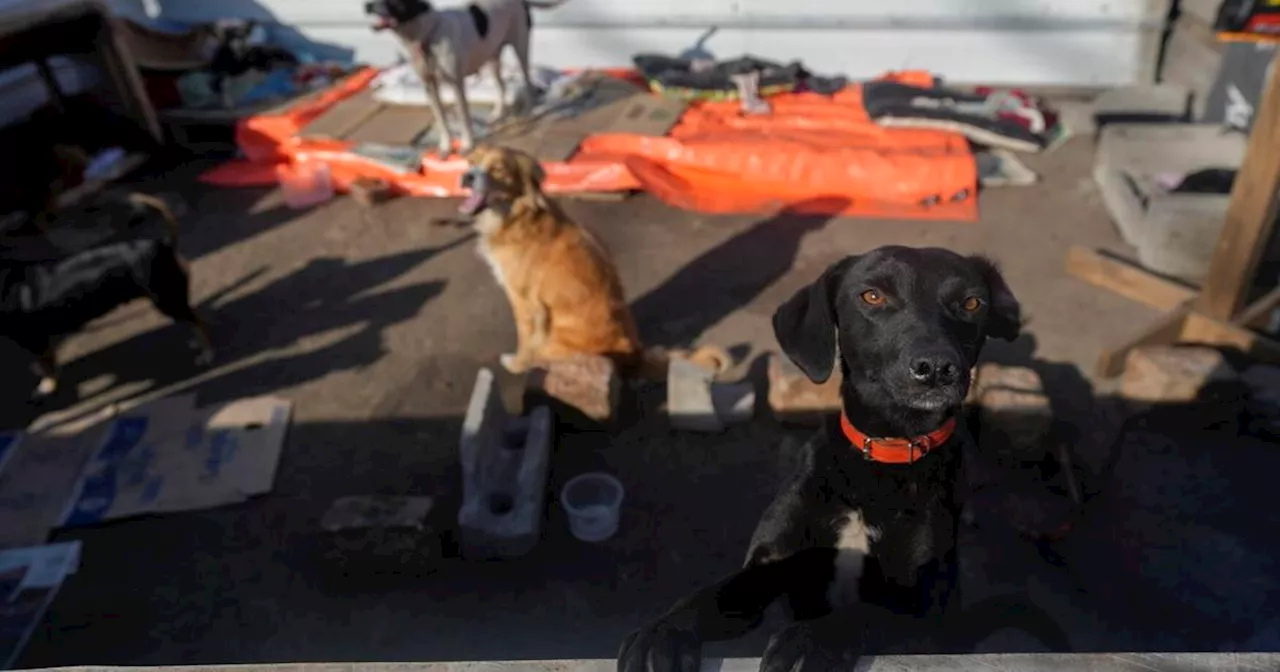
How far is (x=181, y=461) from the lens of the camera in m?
4.32

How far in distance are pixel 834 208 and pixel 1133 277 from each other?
2.22m

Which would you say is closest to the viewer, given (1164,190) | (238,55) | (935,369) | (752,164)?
(935,369)

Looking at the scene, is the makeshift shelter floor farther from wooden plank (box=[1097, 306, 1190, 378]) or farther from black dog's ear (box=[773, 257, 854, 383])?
black dog's ear (box=[773, 257, 854, 383])

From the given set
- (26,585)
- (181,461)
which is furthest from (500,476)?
(26,585)

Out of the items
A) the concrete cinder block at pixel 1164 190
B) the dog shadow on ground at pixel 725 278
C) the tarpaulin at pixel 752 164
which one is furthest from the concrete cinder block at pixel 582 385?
the concrete cinder block at pixel 1164 190

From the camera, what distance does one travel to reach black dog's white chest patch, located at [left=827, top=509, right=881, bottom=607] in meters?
2.31

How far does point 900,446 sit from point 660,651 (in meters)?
0.88

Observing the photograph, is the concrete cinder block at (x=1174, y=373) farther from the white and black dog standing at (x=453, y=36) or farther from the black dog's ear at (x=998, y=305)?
the white and black dog standing at (x=453, y=36)

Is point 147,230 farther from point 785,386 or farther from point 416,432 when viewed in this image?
point 785,386

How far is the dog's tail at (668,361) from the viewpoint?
4527 mm

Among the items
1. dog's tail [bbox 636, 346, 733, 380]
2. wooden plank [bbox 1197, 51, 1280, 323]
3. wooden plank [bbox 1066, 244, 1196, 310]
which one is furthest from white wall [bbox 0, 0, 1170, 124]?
dog's tail [bbox 636, 346, 733, 380]

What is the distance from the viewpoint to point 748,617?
2277mm

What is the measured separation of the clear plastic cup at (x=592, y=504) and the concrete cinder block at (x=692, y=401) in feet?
1.97

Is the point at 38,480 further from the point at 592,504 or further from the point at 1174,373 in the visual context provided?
the point at 1174,373
